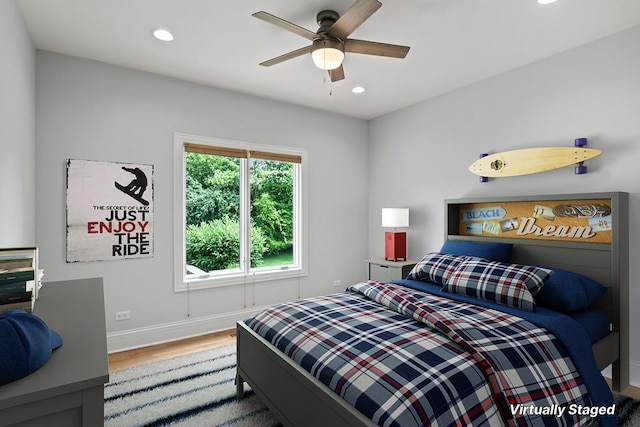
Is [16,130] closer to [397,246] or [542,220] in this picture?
[397,246]

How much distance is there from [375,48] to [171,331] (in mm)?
3136

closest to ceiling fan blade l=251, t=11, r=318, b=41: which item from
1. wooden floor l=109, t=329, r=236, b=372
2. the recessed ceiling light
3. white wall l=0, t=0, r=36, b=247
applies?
the recessed ceiling light

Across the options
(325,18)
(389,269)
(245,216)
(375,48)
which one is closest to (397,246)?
(389,269)

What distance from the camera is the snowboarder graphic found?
10.4ft

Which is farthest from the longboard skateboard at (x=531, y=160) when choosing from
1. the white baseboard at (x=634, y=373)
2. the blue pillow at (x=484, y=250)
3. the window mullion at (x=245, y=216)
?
the window mullion at (x=245, y=216)

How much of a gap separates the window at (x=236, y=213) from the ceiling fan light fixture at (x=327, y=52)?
68.0 inches

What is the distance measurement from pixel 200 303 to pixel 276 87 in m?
2.42

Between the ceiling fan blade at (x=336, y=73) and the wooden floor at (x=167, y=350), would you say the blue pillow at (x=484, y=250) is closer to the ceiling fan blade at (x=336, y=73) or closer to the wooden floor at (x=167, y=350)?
the ceiling fan blade at (x=336, y=73)

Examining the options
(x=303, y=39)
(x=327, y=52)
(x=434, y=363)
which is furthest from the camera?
(x=303, y=39)

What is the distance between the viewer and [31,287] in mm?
1322

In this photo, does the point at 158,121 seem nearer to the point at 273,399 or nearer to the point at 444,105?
the point at 273,399

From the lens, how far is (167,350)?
3150 mm

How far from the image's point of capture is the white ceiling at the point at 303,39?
2.26 meters

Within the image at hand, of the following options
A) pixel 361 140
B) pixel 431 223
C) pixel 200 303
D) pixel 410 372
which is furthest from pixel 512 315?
pixel 361 140
